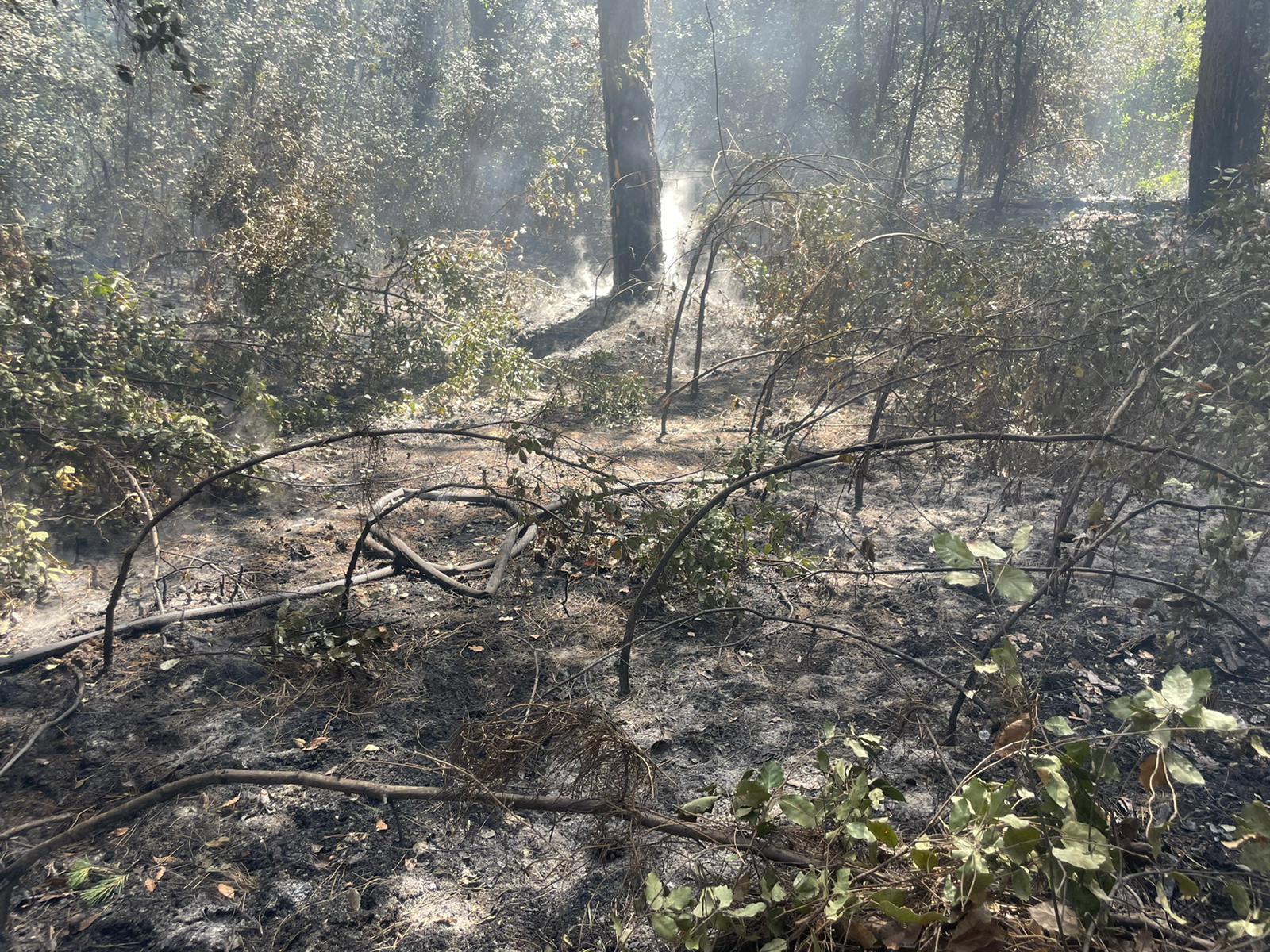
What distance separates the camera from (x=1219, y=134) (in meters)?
9.99

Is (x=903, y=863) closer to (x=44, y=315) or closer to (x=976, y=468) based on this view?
(x=976, y=468)

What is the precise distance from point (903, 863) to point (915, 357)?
438 centimetres

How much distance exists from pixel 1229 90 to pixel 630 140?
7.15m

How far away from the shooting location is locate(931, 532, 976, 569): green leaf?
2.02 m

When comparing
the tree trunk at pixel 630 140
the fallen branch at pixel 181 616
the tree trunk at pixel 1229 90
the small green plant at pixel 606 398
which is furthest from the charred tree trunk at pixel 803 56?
the fallen branch at pixel 181 616

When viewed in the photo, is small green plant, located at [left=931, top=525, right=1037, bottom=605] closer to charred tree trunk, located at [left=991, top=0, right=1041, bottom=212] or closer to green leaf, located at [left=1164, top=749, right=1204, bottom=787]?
green leaf, located at [left=1164, top=749, right=1204, bottom=787]

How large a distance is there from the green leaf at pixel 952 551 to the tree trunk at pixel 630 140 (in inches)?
362

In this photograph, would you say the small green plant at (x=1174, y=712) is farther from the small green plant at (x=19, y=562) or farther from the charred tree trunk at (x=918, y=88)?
the charred tree trunk at (x=918, y=88)

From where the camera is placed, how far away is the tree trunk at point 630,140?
10961mm

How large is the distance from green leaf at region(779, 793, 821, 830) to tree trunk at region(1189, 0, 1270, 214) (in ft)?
34.1

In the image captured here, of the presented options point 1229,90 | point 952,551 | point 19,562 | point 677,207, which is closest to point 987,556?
point 952,551

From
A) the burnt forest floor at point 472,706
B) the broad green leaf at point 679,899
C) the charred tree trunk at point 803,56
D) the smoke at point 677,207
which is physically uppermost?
the charred tree trunk at point 803,56

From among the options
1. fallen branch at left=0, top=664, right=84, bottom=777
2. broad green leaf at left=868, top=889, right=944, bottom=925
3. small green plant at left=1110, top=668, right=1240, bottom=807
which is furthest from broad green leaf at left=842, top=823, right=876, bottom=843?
fallen branch at left=0, top=664, right=84, bottom=777

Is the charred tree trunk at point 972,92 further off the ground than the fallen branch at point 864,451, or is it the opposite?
the charred tree trunk at point 972,92
